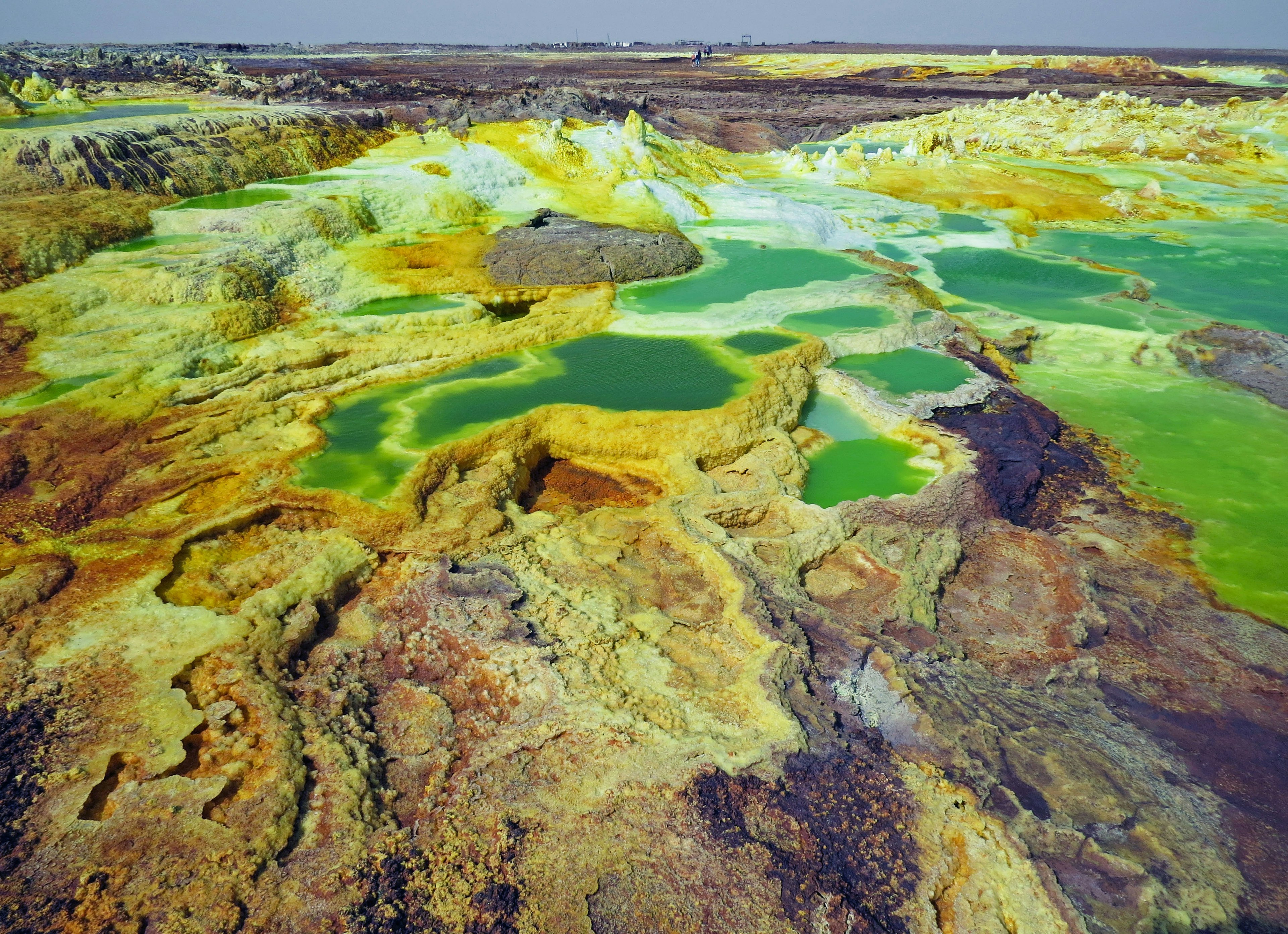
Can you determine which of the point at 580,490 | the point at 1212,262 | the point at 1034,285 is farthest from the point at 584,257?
the point at 1212,262

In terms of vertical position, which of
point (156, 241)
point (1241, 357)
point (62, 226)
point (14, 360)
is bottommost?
point (1241, 357)

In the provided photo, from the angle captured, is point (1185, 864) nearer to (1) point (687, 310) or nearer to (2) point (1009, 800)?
(2) point (1009, 800)

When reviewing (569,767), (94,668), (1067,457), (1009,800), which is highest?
(94,668)

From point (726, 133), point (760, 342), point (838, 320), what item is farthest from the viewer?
point (726, 133)

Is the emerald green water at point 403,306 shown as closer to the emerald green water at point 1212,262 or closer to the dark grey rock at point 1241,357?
the emerald green water at point 1212,262

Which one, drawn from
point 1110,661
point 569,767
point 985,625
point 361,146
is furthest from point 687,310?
point 361,146

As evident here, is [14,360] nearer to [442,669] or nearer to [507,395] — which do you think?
[507,395]

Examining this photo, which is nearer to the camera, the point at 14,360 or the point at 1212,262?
the point at 14,360
